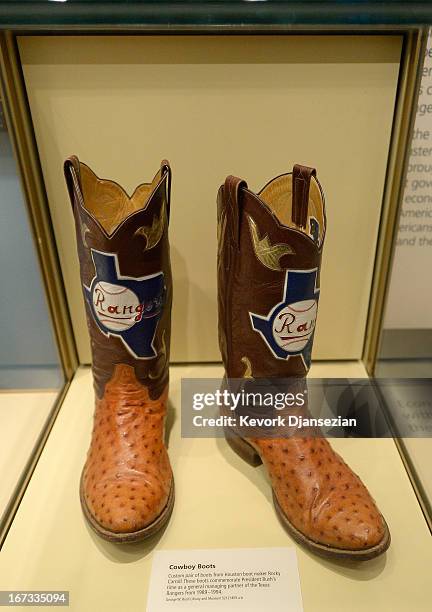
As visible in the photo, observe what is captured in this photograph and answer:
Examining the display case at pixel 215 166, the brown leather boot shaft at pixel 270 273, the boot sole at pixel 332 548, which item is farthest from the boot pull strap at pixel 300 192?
the boot sole at pixel 332 548

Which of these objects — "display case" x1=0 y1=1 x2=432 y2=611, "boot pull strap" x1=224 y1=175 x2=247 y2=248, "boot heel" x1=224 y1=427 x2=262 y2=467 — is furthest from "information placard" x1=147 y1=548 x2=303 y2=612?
"boot pull strap" x1=224 y1=175 x2=247 y2=248

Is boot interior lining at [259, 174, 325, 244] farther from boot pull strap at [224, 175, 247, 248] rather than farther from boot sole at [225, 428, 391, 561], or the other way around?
boot sole at [225, 428, 391, 561]

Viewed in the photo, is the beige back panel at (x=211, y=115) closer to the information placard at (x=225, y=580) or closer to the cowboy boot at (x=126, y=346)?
the cowboy boot at (x=126, y=346)

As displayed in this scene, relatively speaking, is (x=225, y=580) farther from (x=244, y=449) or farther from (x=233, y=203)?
(x=233, y=203)

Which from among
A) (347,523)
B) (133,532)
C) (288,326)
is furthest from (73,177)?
(347,523)

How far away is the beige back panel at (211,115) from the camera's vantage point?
775 mm

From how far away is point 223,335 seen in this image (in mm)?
785

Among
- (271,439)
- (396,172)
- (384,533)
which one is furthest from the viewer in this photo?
(396,172)

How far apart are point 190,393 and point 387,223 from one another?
1.56ft

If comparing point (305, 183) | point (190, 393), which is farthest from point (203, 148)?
point (190, 393)

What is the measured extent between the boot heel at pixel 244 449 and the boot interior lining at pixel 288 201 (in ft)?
1.14

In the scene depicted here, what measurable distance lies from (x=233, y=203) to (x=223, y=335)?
0.22 meters

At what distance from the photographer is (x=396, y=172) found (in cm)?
86

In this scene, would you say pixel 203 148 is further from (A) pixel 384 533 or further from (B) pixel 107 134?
(A) pixel 384 533
